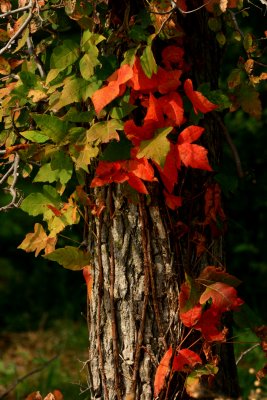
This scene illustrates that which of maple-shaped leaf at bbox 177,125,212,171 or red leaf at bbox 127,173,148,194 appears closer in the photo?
maple-shaped leaf at bbox 177,125,212,171

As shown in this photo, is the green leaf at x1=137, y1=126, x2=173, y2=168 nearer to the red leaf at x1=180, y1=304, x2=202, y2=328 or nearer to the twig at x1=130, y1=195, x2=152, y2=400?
the twig at x1=130, y1=195, x2=152, y2=400

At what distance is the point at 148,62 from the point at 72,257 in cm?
76

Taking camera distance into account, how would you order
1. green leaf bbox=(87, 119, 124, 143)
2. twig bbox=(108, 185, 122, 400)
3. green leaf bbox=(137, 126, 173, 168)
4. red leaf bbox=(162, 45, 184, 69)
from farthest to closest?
twig bbox=(108, 185, 122, 400) < red leaf bbox=(162, 45, 184, 69) < green leaf bbox=(87, 119, 124, 143) < green leaf bbox=(137, 126, 173, 168)

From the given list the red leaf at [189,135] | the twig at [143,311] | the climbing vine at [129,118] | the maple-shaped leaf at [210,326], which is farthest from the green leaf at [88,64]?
the maple-shaped leaf at [210,326]

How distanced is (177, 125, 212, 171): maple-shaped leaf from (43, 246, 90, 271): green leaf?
0.55 m

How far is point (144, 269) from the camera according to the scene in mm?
2467

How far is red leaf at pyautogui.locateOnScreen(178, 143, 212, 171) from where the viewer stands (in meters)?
2.22

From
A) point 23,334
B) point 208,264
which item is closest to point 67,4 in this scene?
point 208,264

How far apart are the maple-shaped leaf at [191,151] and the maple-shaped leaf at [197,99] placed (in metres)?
0.07

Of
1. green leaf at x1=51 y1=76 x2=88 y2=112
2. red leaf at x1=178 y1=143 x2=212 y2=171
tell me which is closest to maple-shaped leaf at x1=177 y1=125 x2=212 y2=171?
red leaf at x1=178 y1=143 x2=212 y2=171

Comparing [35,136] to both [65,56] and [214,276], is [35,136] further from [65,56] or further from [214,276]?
[214,276]

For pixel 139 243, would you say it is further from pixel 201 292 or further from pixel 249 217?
pixel 249 217

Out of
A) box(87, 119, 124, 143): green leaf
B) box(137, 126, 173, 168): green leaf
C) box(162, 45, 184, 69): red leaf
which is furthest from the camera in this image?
box(162, 45, 184, 69): red leaf

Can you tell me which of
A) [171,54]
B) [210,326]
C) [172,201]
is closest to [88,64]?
[171,54]
